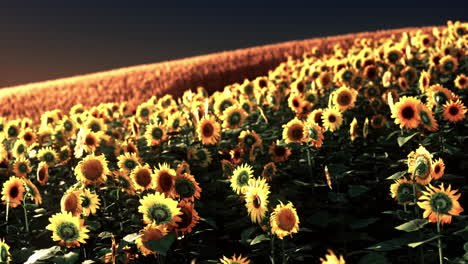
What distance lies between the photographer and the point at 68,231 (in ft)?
9.05

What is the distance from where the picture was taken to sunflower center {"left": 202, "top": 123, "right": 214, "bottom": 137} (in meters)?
4.65

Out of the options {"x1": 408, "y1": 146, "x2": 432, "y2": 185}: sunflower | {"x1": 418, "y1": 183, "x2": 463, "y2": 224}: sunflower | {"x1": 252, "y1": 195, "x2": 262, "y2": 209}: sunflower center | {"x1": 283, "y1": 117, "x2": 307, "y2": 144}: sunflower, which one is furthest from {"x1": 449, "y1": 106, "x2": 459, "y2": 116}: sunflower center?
{"x1": 252, "y1": 195, "x2": 262, "y2": 209}: sunflower center

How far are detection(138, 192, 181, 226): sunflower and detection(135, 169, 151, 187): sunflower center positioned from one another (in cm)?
58

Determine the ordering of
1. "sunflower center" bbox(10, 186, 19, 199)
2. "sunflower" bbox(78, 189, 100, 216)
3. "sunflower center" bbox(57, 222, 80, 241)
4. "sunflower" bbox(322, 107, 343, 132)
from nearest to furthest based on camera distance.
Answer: "sunflower center" bbox(57, 222, 80, 241) → "sunflower" bbox(78, 189, 100, 216) → "sunflower center" bbox(10, 186, 19, 199) → "sunflower" bbox(322, 107, 343, 132)

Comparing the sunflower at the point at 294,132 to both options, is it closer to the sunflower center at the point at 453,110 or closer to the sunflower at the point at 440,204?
the sunflower center at the point at 453,110

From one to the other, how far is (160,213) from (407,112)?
2.07 meters

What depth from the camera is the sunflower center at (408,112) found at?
12.1ft

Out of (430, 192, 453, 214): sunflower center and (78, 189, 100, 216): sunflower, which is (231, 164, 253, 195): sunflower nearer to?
(78, 189, 100, 216): sunflower

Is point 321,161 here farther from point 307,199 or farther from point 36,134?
point 36,134

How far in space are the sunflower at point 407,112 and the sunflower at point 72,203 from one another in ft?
7.50

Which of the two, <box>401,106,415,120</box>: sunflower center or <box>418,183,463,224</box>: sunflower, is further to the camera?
<box>401,106,415,120</box>: sunflower center

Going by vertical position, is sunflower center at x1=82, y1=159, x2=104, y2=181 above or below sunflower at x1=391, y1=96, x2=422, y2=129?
below

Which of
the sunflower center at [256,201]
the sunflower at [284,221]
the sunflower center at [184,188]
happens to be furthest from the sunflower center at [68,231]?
the sunflower at [284,221]

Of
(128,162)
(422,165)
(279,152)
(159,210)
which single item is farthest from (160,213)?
(279,152)
